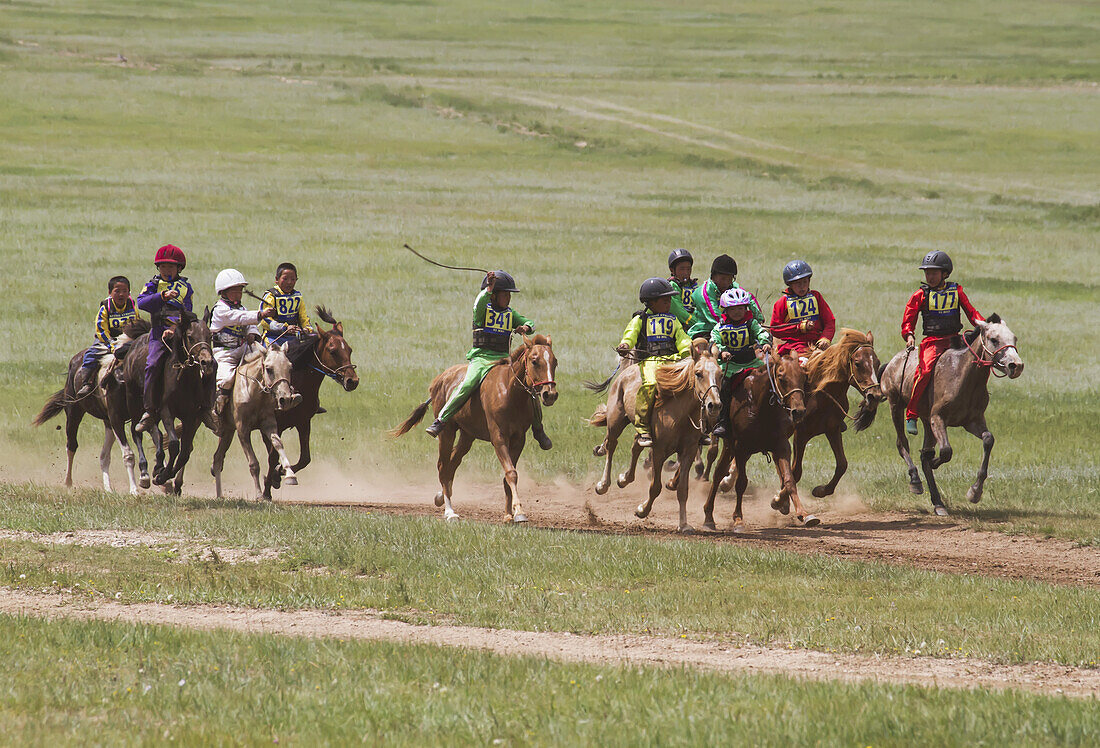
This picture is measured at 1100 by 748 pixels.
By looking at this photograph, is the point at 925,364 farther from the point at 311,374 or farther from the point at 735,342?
the point at 311,374

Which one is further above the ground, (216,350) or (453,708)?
(216,350)

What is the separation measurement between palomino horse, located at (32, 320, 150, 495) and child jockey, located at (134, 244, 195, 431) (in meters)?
0.68

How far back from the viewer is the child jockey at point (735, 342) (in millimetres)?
15930

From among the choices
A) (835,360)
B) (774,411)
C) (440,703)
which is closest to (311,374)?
(774,411)

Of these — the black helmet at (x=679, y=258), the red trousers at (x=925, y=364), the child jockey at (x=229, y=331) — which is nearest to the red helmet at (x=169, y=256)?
Result: the child jockey at (x=229, y=331)

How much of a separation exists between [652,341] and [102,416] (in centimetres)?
835

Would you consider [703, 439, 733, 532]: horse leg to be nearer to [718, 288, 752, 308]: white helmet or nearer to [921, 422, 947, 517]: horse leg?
[718, 288, 752, 308]: white helmet

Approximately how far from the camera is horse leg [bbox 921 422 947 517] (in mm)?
17375

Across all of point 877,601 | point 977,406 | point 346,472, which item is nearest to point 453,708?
point 877,601

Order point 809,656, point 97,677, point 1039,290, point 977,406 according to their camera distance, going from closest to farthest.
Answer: point 97,677
point 809,656
point 977,406
point 1039,290

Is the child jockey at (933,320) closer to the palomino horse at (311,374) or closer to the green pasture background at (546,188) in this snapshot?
the green pasture background at (546,188)

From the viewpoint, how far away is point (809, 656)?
983 cm

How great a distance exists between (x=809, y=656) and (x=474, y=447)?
45.3 ft

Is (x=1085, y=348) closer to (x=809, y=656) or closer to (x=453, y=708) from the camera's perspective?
(x=809, y=656)
